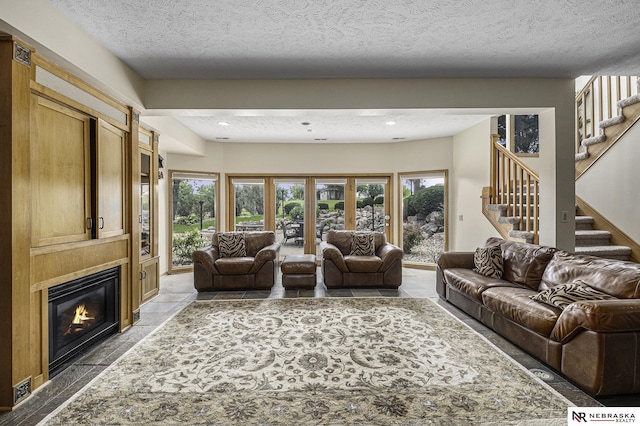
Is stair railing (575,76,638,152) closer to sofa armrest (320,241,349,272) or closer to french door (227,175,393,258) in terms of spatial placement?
french door (227,175,393,258)

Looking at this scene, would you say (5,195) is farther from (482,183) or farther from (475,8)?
(482,183)

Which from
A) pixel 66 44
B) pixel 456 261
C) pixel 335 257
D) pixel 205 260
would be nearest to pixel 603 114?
pixel 456 261

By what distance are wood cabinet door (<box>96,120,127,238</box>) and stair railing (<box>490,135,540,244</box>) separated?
5.22m

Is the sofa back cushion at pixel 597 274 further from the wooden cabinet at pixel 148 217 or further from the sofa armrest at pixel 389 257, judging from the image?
the wooden cabinet at pixel 148 217

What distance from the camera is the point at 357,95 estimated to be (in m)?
3.79

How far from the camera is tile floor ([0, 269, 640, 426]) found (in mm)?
2127

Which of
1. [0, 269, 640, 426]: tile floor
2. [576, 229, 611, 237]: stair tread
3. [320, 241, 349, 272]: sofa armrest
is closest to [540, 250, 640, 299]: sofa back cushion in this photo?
[0, 269, 640, 426]: tile floor

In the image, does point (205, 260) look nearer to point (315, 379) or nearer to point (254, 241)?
point (254, 241)

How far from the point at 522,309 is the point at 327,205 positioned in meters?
4.95

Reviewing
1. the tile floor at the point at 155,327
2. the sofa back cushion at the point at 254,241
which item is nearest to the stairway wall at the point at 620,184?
the tile floor at the point at 155,327

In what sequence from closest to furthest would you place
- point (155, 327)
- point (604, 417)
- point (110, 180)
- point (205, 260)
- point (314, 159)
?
point (604, 417) < point (110, 180) < point (155, 327) < point (205, 260) < point (314, 159)

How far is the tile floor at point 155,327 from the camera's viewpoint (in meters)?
2.13

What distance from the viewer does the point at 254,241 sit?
5.80 m

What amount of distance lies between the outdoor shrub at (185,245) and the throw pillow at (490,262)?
5.37 m
